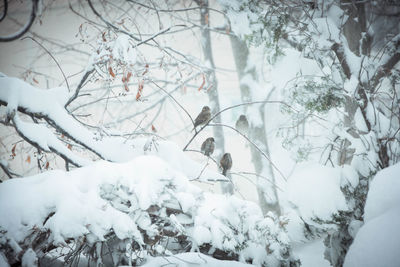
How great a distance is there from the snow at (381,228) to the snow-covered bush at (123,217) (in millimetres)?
534

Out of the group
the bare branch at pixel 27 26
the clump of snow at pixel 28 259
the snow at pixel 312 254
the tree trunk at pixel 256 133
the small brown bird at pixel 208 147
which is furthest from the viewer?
the tree trunk at pixel 256 133

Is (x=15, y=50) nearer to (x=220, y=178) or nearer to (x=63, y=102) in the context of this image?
(x=63, y=102)

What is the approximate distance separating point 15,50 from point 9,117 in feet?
9.96

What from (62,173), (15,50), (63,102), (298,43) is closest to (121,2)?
(15,50)

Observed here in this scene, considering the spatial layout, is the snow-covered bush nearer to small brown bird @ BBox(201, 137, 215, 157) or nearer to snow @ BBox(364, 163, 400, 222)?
small brown bird @ BBox(201, 137, 215, 157)

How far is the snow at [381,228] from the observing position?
45.1 inches

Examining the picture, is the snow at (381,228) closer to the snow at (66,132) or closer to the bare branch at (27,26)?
the snow at (66,132)

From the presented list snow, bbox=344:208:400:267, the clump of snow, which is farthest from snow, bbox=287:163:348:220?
the clump of snow

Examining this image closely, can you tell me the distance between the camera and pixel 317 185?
6.63 feet

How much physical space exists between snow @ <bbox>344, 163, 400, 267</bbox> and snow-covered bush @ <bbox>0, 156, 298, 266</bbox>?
534 mm

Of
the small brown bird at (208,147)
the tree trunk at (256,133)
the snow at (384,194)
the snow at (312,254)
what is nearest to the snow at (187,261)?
the small brown bird at (208,147)

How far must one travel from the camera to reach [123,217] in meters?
1.21

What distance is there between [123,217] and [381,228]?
1522 mm

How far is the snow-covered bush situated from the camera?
1110mm
